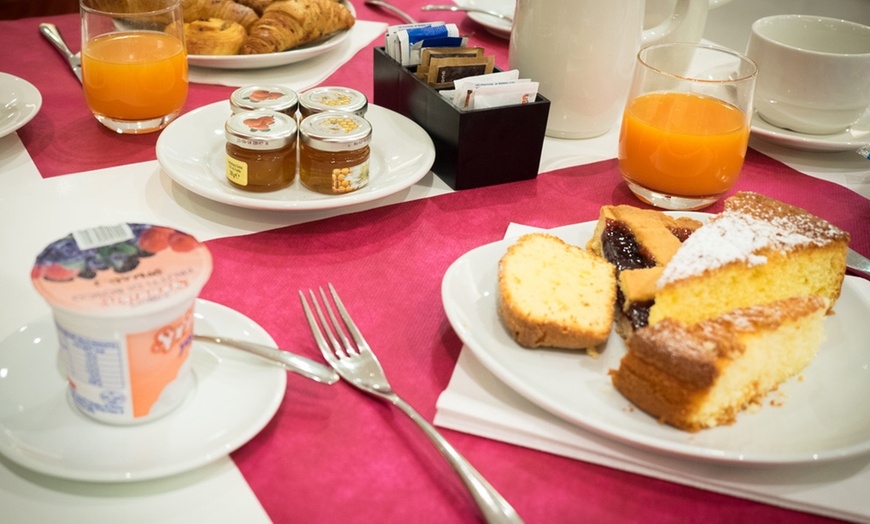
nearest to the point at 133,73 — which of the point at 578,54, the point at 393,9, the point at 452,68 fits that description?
the point at 452,68

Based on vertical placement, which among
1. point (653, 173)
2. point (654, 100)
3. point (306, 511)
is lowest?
point (306, 511)

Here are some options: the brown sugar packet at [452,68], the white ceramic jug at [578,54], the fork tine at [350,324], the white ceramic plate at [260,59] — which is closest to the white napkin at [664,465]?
the fork tine at [350,324]

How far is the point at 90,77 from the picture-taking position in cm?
136

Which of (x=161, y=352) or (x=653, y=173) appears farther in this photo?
(x=653, y=173)

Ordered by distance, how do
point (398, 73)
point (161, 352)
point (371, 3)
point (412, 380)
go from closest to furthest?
1. point (161, 352)
2. point (412, 380)
3. point (398, 73)
4. point (371, 3)

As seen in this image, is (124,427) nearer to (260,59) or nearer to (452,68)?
(452,68)

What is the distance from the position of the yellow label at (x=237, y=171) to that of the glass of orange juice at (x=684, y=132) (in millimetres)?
660

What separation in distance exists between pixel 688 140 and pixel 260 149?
2.30ft

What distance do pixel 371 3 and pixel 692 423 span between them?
1.70 metres

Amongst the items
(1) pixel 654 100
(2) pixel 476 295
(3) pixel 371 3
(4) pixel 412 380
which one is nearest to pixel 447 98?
(1) pixel 654 100

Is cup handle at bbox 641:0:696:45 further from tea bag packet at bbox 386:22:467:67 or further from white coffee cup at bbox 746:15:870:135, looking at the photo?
tea bag packet at bbox 386:22:467:67

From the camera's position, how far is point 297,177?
49.9 inches

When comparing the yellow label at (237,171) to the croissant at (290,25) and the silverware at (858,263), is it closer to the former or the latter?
the croissant at (290,25)

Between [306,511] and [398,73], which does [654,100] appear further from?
[306,511]
